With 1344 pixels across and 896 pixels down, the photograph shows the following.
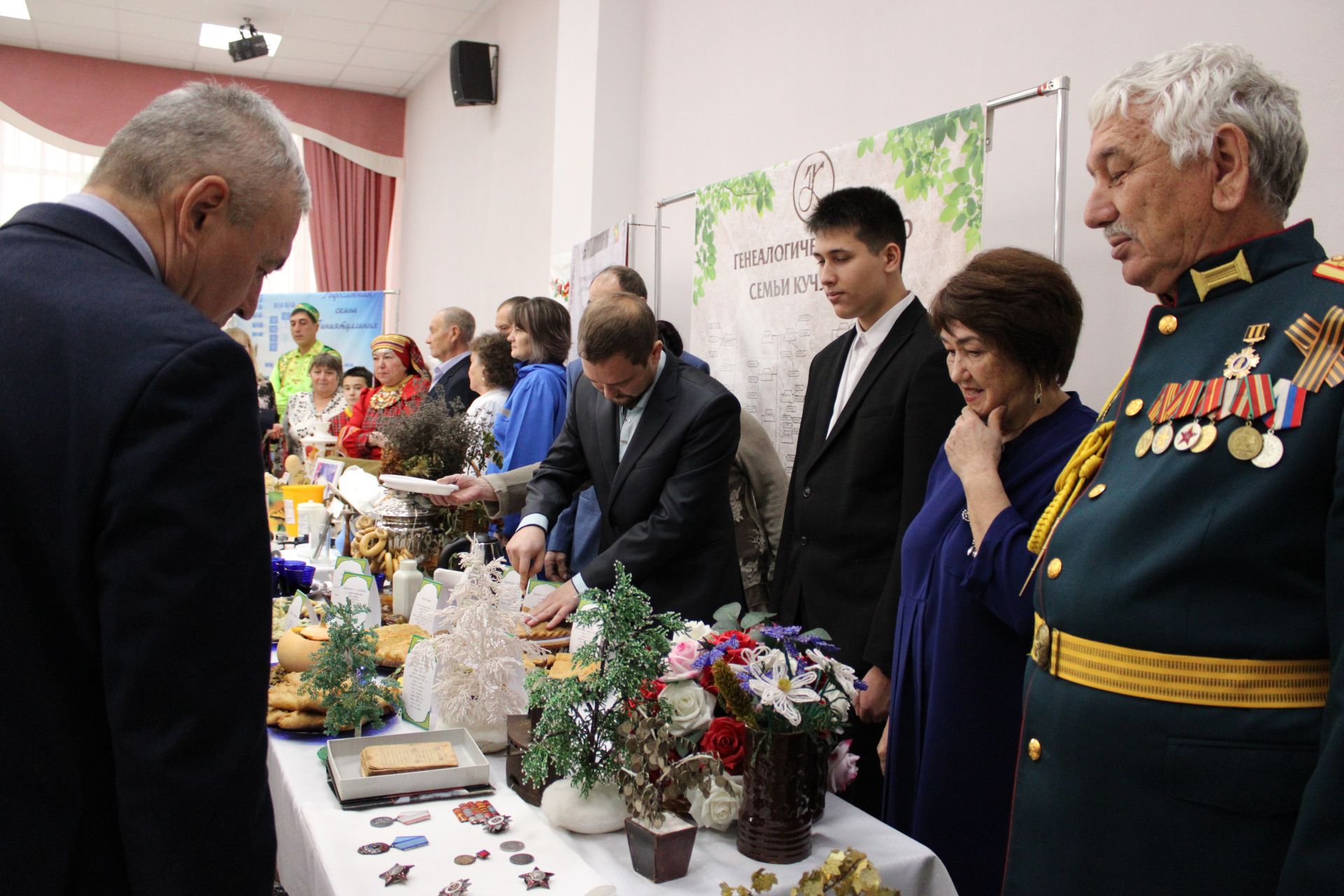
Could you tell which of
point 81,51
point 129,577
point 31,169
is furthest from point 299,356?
point 129,577

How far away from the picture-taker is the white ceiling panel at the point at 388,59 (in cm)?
797

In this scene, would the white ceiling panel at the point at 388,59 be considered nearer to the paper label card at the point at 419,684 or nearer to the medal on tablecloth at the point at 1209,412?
the paper label card at the point at 419,684

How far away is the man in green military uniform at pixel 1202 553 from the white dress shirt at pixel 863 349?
3.44 feet

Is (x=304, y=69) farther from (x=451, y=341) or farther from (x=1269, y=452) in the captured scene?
(x=1269, y=452)

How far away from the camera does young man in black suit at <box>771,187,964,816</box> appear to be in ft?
6.67

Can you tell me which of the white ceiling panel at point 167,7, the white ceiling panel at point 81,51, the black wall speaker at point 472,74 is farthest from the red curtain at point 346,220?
the black wall speaker at point 472,74

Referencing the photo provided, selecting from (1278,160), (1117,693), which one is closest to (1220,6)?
(1278,160)

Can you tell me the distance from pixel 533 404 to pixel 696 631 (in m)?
2.21

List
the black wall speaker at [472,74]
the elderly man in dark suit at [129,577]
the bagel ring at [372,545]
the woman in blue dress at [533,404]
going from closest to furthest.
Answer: the elderly man in dark suit at [129,577] → the bagel ring at [372,545] → the woman in blue dress at [533,404] → the black wall speaker at [472,74]

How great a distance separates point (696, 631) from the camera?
4.69 ft

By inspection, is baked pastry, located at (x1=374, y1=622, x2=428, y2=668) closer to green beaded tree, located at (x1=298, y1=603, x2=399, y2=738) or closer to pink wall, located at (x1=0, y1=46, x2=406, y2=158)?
green beaded tree, located at (x1=298, y1=603, x2=399, y2=738)

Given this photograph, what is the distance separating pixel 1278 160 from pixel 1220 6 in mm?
1296

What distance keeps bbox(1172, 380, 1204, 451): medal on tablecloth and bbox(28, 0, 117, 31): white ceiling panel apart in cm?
822

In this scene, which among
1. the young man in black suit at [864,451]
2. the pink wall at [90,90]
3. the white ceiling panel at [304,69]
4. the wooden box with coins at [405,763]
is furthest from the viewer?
the white ceiling panel at [304,69]
